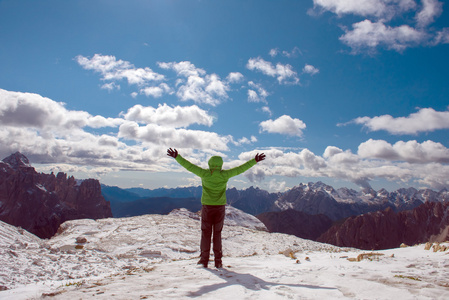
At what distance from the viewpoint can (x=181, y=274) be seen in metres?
7.01

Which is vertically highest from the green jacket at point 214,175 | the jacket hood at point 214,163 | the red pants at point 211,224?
the jacket hood at point 214,163

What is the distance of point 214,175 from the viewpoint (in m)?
8.18

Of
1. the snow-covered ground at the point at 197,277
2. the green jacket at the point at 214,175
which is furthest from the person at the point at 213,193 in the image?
the snow-covered ground at the point at 197,277

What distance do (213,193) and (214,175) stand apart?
0.61 m

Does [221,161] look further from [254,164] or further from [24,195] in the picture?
[24,195]

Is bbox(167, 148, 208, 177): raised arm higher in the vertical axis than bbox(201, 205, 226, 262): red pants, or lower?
higher

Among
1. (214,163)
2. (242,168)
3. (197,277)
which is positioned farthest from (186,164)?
(197,277)

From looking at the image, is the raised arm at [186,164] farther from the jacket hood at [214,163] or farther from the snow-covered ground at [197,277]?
the snow-covered ground at [197,277]

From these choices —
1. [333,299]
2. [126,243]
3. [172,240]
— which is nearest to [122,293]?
[333,299]

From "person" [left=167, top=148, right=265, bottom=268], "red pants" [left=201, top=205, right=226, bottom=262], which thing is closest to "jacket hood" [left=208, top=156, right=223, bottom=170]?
"person" [left=167, top=148, right=265, bottom=268]

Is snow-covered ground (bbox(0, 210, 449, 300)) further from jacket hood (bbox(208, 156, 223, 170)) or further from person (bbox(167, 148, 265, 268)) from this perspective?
jacket hood (bbox(208, 156, 223, 170))

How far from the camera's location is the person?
820 cm

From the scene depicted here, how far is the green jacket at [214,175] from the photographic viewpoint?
26.9ft

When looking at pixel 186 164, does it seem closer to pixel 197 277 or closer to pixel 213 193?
pixel 213 193
